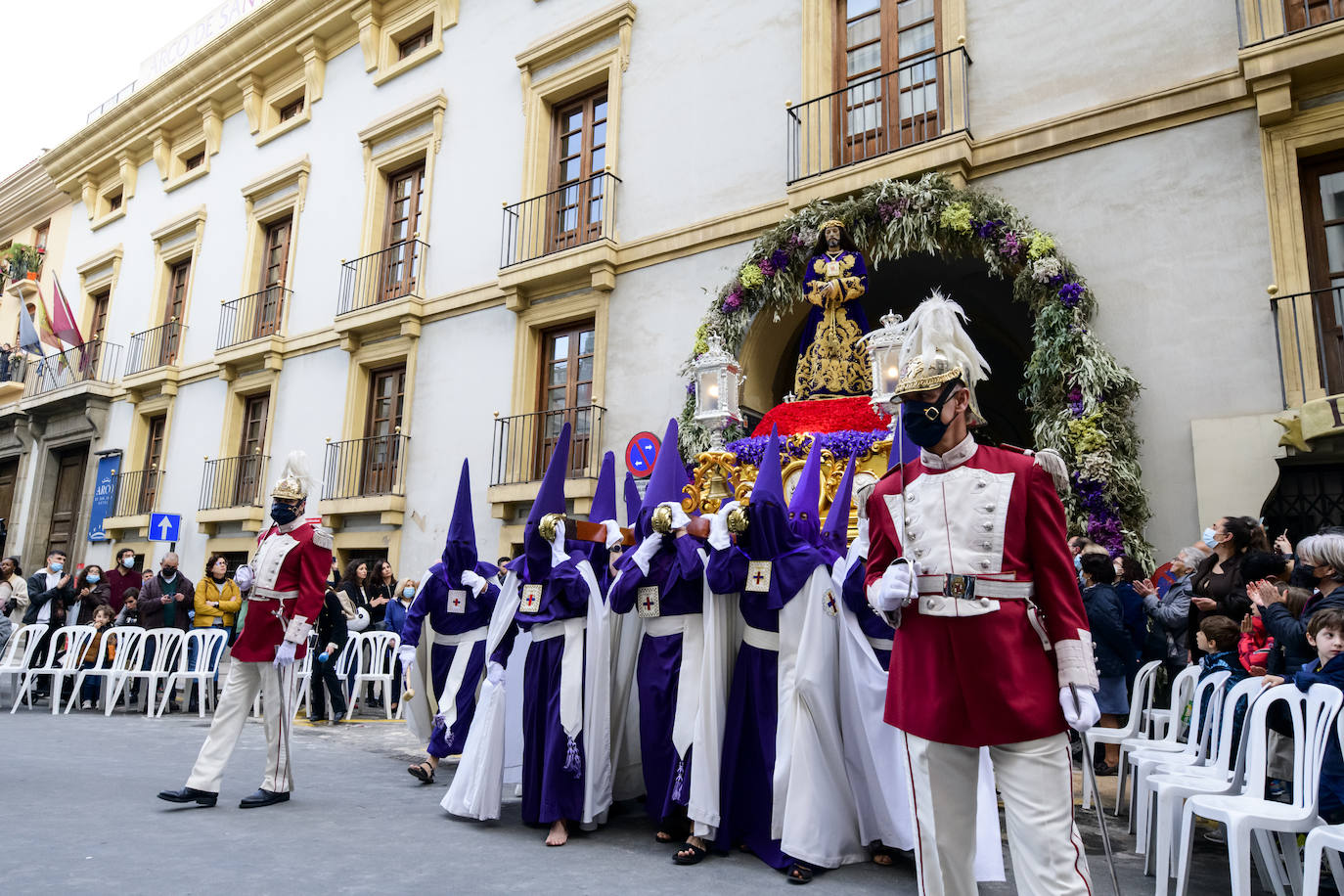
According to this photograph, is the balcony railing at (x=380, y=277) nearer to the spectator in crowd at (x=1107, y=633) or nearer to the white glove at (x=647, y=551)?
the white glove at (x=647, y=551)

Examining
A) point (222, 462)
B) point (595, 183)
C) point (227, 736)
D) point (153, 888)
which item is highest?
point (595, 183)

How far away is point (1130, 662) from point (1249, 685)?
103 inches

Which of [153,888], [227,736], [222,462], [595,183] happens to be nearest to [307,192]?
[222,462]

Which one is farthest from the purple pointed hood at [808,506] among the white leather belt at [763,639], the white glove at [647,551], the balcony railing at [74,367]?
the balcony railing at [74,367]

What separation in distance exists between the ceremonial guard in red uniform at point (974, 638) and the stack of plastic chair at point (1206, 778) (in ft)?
5.09

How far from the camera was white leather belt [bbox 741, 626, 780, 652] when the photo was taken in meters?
4.77

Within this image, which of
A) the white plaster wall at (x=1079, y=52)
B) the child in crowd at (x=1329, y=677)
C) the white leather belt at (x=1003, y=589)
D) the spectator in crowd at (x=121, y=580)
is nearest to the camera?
the white leather belt at (x=1003, y=589)

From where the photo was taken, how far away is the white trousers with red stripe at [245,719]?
17.6ft

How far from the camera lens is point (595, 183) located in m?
13.6

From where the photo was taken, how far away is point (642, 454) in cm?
1089

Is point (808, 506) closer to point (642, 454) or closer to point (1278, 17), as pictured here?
point (642, 454)

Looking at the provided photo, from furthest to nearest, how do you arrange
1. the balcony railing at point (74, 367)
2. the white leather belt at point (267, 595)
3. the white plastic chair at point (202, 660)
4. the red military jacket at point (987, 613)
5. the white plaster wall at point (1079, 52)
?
the balcony railing at point (74, 367) → the white plastic chair at point (202, 660) → the white plaster wall at point (1079, 52) → the white leather belt at point (267, 595) → the red military jacket at point (987, 613)

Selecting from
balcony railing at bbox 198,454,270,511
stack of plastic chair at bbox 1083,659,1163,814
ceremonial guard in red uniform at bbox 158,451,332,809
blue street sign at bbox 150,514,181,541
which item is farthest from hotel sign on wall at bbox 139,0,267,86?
stack of plastic chair at bbox 1083,659,1163,814

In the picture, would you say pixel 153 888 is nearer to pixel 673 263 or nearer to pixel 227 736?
pixel 227 736
